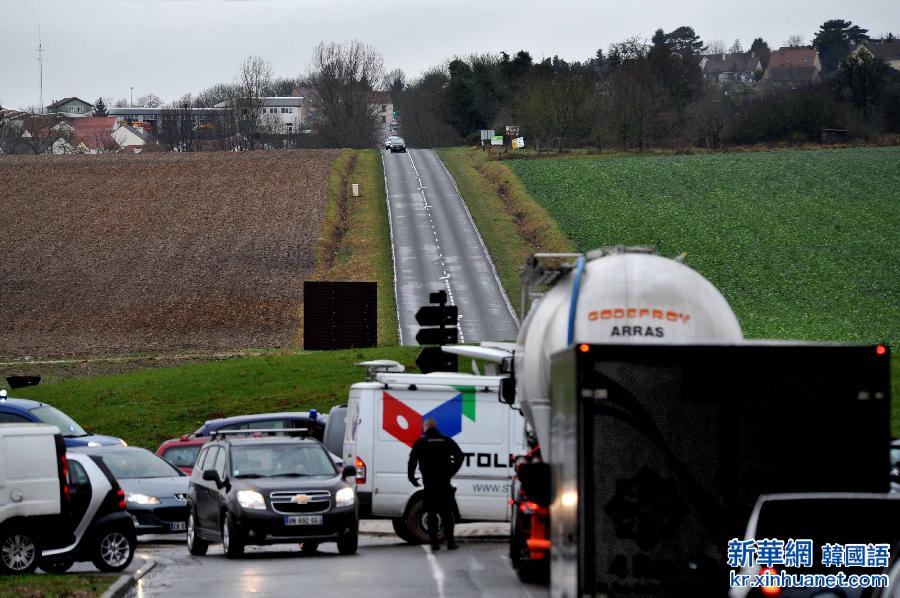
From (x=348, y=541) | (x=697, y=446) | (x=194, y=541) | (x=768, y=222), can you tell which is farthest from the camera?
(x=768, y=222)

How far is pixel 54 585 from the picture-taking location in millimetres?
14344

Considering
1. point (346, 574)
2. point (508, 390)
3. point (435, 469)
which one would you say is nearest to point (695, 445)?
point (508, 390)

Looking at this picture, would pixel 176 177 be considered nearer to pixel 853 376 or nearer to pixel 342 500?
pixel 342 500

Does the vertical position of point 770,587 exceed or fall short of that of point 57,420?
it exceeds it

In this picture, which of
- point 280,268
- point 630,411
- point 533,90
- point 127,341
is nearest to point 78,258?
point 280,268

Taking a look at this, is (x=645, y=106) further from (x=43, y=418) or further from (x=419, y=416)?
(x=419, y=416)

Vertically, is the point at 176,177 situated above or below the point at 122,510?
above

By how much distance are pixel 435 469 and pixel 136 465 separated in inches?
245

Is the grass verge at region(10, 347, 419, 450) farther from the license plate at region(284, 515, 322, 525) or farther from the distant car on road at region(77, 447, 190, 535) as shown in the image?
the license plate at region(284, 515, 322, 525)

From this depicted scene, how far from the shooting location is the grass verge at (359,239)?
180 feet

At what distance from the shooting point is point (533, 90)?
101 m

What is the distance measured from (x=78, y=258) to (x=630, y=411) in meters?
57.4

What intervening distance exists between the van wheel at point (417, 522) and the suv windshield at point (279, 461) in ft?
4.74

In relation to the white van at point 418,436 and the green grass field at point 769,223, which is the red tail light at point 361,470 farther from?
the green grass field at point 769,223
